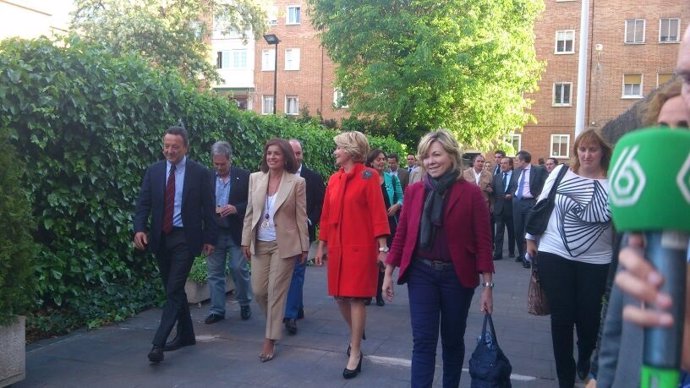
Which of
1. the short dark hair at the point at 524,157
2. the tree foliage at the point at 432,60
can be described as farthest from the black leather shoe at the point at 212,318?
the tree foliage at the point at 432,60

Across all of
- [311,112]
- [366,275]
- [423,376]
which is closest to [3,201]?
[366,275]

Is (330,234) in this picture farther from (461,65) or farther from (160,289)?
(461,65)

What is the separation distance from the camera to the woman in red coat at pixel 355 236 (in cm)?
538

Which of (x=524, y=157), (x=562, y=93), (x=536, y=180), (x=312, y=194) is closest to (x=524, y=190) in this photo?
(x=536, y=180)

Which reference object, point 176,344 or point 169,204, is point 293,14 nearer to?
point 169,204

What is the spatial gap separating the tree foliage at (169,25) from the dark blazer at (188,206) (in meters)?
24.7

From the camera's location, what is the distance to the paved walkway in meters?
5.21

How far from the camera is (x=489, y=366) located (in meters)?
4.09

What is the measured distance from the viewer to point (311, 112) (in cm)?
4284

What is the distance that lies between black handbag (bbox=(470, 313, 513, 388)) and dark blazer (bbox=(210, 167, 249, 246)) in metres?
3.82

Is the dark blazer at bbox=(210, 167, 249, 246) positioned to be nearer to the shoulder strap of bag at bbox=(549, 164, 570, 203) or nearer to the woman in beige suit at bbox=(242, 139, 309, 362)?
the woman in beige suit at bbox=(242, 139, 309, 362)

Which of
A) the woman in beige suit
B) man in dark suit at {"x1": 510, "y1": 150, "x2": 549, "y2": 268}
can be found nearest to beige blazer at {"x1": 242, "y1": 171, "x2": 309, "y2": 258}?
the woman in beige suit

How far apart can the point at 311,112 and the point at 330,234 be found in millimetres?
37748

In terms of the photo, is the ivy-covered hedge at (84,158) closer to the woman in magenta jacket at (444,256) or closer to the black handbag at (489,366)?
the woman in magenta jacket at (444,256)
